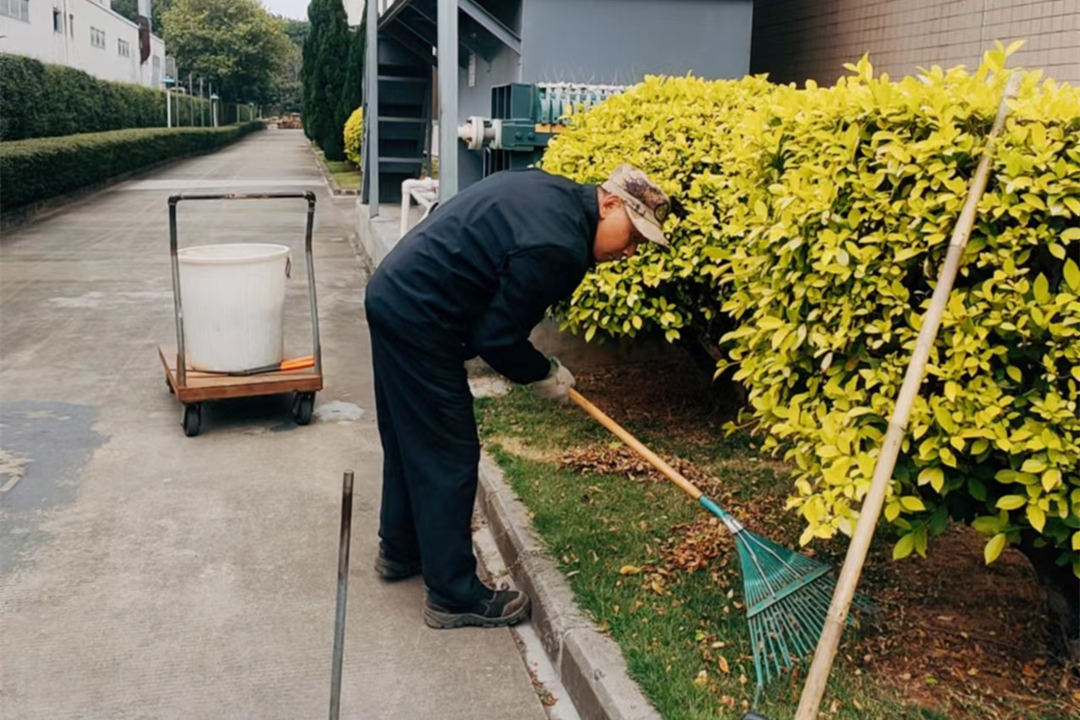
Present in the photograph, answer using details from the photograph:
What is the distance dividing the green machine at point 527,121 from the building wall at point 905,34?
186 centimetres

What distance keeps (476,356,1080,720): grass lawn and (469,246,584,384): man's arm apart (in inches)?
39.3

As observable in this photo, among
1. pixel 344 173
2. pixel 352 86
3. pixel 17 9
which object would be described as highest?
pixel 17 9

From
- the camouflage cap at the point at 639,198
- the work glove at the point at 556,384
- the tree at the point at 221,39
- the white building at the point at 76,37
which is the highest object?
the tree at the point at 221,39

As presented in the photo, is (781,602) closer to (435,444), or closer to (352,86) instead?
(435,444)

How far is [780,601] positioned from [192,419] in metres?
4.02

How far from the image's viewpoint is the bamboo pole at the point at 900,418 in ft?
9.46

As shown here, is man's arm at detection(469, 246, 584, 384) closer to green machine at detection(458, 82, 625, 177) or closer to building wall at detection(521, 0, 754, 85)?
green machine at detection(458, 82, 625, 177)

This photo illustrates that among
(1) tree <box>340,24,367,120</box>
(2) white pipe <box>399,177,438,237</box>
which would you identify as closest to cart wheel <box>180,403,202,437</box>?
(2) white pipe <box>399,177,438,237</box>

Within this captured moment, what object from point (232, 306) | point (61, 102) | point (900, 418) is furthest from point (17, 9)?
point (900, 418)

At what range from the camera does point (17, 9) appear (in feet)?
102

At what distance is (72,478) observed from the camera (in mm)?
5676

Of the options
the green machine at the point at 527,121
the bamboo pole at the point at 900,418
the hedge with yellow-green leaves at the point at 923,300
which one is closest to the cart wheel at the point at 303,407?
the green machine at the point at 527,121

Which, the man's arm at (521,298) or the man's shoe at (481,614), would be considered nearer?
the man's arm at (521,298)

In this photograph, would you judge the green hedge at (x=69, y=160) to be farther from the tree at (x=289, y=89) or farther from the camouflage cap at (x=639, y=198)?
the tree at (x=289, y=89)
